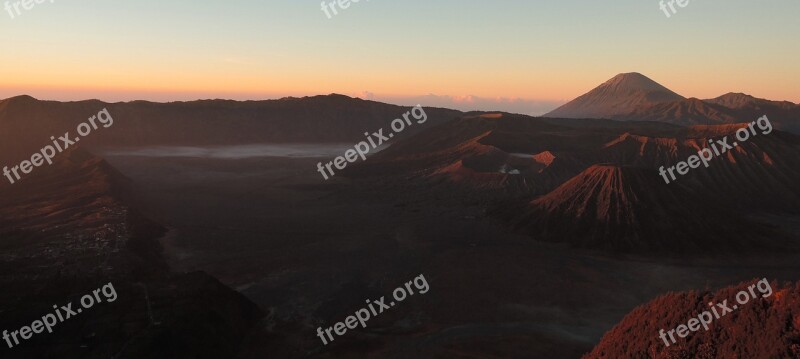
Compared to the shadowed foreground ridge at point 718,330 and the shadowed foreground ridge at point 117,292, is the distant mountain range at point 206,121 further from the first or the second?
the shadowed foreground ridge at point 718,330

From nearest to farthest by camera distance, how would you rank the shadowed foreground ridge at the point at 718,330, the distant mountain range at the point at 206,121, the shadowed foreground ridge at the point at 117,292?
the shadowed foreground ridge at the point at 718,330 → the shadowed foreground ridge at the point at 117,292 → the distant mountain range at the point at 206,121

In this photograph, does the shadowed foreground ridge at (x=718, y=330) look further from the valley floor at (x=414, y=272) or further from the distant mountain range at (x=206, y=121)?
the distant mountain range at (x=206, y=121)

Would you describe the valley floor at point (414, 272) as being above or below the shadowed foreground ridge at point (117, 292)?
below

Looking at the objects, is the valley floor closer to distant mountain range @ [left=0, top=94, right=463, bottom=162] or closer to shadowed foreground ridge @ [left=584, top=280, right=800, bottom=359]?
shadowed foreground ridge @ [left=584, top=280, right=800, bottom=359]

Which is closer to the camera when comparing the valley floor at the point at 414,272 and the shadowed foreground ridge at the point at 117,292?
the shadowed foreground ridge at the point at 117,292

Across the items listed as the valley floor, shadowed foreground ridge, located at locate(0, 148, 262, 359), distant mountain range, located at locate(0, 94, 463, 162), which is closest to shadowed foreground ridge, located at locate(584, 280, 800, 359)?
the valley floor

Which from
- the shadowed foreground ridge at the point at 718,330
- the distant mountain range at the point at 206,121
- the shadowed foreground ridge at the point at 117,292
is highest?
the distant mountain range at the point at 206,121

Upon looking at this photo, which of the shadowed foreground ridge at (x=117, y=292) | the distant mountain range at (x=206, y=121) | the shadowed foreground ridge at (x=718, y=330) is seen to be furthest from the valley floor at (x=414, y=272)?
the distant mountain range at (x=206, y=121)

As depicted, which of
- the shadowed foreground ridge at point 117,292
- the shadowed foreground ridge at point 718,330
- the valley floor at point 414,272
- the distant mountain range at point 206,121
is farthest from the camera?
the distant mountain range at point 206,121

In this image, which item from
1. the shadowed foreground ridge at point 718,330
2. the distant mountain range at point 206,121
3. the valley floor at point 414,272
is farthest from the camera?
the distant mountain range at point 206,121

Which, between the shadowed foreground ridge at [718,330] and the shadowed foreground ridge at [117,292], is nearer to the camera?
the shadowed foreground ridge at [718,330]

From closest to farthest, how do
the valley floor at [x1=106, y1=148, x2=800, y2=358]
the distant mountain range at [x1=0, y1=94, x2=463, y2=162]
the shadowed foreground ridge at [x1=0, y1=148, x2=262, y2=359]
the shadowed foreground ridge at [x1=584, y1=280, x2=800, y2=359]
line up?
the shadowed foreground ridge at [x1=584, y1=280, x2=800, y2=359]
the shadowed foreground ridge at [x1=0, y1=148, x2=262, y2=359]
the valley floor at [x1=106, y1=148, x2=800, y2=358]
the distant mountain range at [x1=0, y1=94, x2=463, y2=162]

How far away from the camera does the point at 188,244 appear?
3916cm

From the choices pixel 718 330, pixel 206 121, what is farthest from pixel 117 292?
pixel 206 121
